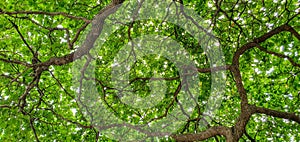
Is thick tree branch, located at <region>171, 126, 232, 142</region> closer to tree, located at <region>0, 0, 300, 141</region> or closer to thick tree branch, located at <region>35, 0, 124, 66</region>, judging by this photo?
tree, located at <region>0, 0, 300, 141</region>

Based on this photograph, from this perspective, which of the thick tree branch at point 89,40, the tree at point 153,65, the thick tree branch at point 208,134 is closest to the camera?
the thick tree branch at point 208,134

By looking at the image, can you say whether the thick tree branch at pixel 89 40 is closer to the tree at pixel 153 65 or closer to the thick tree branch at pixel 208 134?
the tree at pixel 153 65

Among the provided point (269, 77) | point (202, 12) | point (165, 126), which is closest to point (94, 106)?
point (165, 126)

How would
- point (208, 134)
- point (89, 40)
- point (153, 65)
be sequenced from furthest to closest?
point (153, 65), point (89, 40), point (208, 134)

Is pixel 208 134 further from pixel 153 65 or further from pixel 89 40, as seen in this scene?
pixel 153 65

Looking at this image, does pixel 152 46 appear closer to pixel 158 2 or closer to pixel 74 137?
pixel 158 2

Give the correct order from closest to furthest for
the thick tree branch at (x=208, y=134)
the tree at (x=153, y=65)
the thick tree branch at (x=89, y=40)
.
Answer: the thick tree branch at (x=208, y=134)
the thick tree branch at (x=89, y=40)
the tree at (x=153, y=65)

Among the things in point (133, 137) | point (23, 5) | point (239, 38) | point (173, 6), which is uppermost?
point (23, 5)

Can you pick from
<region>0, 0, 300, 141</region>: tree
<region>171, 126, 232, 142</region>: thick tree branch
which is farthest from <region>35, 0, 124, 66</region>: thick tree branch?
<region>171, 126, 232, 142</region>: thick tree branch

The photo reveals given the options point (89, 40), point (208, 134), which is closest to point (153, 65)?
point (89, 40)

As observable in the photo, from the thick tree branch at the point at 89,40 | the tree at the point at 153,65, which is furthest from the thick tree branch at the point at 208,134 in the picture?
the thick tree branch at the point at 89,40

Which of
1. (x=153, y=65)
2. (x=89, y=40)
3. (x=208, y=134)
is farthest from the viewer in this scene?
(x=153, y=65)
